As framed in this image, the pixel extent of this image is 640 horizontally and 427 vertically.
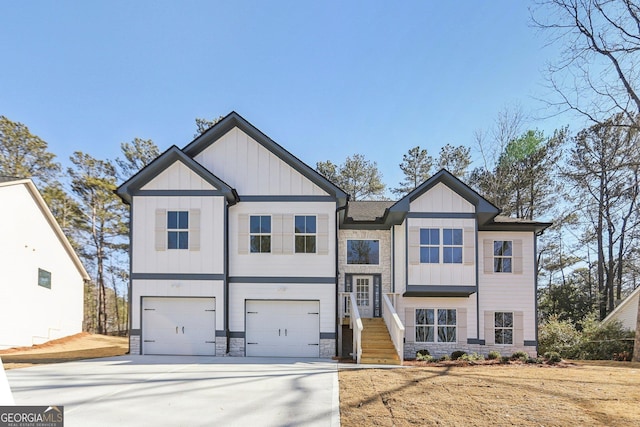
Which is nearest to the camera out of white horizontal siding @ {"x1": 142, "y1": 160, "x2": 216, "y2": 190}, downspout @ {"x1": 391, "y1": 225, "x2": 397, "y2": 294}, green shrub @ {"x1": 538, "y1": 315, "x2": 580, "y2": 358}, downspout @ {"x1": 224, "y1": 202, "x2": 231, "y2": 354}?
downspout @ {"x1": 224, "y1": 202, "x2": 231, "y2": 354}

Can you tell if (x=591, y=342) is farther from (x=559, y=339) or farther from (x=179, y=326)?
(x=179, y=326)

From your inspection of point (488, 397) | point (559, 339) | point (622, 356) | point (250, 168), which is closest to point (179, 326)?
point (250, 168)

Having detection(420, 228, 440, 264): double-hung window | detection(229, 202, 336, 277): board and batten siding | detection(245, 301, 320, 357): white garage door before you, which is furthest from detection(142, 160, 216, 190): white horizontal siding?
detection(420, 228, 440, 264): double-hung window

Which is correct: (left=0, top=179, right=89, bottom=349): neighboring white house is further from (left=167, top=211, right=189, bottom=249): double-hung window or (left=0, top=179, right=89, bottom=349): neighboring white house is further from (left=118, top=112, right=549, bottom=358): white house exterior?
(left=167, top=211, right=189, bottom=249): double-hung window

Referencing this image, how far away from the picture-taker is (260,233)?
15242mm

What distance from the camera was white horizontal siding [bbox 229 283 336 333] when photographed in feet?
48.7

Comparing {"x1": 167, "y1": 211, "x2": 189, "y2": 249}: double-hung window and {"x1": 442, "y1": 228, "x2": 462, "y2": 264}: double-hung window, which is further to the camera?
{"x1": 442, "y1": 228, "x2": 462, "y2": 264}: double-hung window

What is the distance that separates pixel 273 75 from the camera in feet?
59.6

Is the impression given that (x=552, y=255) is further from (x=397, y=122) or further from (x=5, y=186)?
(x=5, y=186)

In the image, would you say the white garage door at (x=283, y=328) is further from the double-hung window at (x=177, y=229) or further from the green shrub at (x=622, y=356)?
the green shrub at (x=622, y=356)

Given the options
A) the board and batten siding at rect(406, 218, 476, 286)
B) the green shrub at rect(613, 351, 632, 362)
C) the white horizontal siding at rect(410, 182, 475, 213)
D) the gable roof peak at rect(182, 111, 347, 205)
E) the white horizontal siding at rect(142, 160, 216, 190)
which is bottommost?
the green shrub at rect(613, 351, 632, 362)

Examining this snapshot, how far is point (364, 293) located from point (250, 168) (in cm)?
695

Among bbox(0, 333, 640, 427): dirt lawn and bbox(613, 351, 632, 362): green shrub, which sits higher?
bbox(0, 333, 640, 427): dirt lawn

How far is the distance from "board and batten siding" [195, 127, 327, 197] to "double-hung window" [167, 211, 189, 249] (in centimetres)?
204
